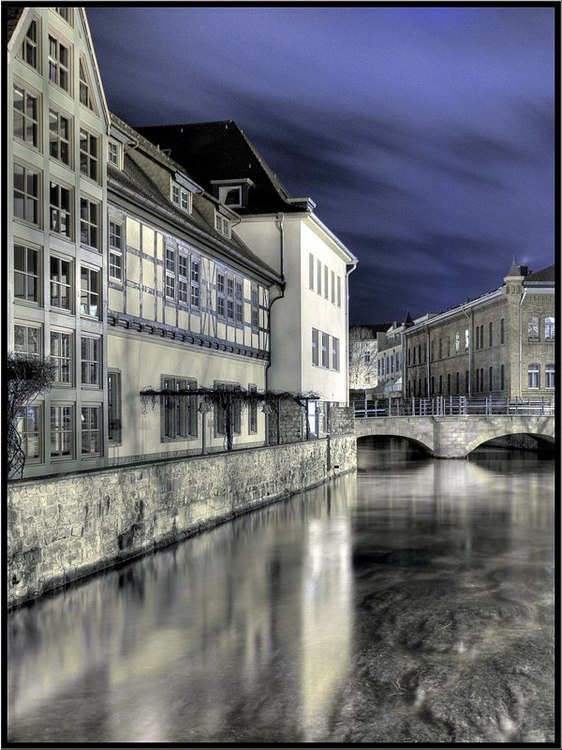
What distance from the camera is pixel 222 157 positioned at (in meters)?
33.2

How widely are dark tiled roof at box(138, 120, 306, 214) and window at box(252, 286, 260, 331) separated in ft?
11.8

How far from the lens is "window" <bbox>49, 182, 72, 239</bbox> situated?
1439 centimetres

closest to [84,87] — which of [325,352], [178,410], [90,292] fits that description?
[90,292]

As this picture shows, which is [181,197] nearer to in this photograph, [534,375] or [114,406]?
[114,406]

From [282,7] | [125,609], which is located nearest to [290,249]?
[125,609]

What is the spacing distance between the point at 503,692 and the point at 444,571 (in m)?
6.57

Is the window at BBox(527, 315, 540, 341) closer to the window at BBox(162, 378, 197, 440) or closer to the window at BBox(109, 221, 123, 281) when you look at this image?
the window at BBox(162, 378, 197, 440)

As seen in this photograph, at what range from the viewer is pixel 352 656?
8.73m

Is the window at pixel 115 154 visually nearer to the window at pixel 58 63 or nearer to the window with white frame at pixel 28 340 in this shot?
the window at pixel 58 63

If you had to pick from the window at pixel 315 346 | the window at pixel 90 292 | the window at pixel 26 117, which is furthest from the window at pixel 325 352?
the window at pixel 26 117

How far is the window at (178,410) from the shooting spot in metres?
21.0

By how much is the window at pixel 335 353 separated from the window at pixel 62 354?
2193 cm

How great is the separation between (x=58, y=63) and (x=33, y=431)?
6.40 m

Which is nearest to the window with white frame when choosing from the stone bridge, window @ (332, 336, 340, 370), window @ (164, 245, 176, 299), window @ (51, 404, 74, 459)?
window @ (51, 404, 74, 459)
